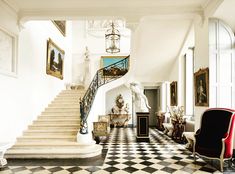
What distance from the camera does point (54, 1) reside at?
4.84 m

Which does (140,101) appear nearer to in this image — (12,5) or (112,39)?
(112,39)

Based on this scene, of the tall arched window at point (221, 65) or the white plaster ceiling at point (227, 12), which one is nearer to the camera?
the white plaster ceiling at point (227, 12)

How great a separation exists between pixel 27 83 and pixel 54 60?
2.55 metres

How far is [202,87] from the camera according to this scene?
539 cm

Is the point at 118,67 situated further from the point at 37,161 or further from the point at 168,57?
the point at 37,161

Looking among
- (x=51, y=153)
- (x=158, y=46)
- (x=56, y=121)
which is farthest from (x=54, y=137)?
(x=158, y=46)

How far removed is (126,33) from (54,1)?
799cm

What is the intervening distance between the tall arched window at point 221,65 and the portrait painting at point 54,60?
5.81 m

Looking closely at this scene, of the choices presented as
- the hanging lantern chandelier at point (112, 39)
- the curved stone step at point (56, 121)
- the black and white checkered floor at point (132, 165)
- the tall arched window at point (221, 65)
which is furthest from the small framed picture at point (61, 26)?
the tall arched window at point (221, 65)

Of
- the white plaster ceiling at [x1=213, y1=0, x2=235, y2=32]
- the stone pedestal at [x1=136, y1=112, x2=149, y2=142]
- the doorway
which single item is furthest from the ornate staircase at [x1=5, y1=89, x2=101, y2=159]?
the doorway

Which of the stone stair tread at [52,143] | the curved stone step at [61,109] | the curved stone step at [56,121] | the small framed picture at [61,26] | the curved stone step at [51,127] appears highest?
the small framed picture at [61,26]

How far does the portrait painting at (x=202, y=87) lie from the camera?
5.14m

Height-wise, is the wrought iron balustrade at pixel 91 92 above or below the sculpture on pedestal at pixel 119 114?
above

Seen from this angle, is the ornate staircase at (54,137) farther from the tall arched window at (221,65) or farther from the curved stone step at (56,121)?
the tall arched window at (221,65)
